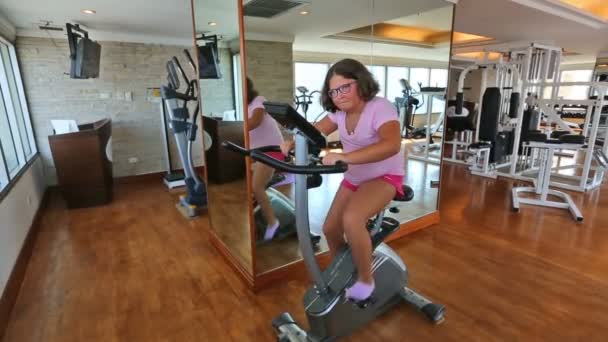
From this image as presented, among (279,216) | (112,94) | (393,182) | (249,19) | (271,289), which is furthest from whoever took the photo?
(112,94)

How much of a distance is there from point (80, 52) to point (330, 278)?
13.0 feet

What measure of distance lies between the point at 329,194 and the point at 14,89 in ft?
13.7

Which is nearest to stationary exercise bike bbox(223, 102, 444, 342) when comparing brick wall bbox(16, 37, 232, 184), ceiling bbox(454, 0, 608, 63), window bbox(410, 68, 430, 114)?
window bbox(410, 68, 430, 114)

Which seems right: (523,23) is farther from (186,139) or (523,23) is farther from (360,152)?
(186,139)

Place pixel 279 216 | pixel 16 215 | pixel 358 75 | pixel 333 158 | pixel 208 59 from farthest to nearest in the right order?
pixel 16 215, pixel 279 216, pixel 208 59, pixel 358 75, pixel 333 158

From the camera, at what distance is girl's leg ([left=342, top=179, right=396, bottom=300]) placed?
153 cm

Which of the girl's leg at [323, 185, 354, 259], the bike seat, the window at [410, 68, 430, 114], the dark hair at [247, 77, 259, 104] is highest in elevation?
the window at [410, 68, 430, 114]

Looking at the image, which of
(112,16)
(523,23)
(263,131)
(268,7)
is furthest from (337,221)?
(523,23)

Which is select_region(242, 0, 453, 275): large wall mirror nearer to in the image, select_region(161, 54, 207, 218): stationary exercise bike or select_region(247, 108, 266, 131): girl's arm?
select_region(247, 108, 266, 131): girl's arm

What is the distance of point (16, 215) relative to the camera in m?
2.69

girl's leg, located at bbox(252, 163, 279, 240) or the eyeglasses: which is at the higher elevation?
the eyeglasses

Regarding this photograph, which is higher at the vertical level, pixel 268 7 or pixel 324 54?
pixel 268 7

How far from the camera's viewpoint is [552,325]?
5.99 feet

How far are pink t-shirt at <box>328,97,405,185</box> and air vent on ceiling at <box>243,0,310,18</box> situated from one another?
0.81 meters
